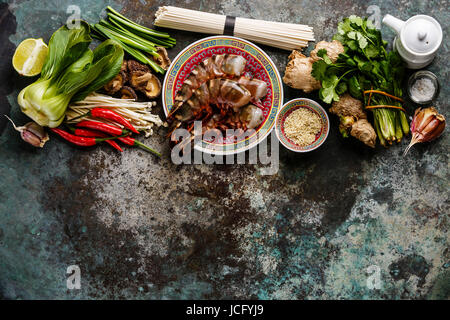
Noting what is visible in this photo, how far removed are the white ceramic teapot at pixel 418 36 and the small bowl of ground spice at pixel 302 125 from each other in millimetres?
774

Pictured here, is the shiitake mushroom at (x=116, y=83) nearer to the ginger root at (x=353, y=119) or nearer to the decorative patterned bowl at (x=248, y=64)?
the decorative patterned bowl at (x=248, y=64)

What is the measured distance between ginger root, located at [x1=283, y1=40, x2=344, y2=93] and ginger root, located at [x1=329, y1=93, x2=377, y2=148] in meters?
0.24

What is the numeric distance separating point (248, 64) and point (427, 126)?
5.05ft

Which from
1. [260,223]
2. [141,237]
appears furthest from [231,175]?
[141,237]

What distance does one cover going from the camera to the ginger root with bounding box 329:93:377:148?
273 cm

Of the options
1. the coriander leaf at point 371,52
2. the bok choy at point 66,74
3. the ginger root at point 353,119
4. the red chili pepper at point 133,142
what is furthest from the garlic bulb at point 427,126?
the bok choy at point 66,74

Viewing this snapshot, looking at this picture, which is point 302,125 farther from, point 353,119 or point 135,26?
point 135,26

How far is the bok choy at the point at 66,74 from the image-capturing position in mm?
2654

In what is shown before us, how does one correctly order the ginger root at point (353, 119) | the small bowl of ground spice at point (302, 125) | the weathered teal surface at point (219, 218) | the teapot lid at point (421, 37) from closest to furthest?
the teapot lid at point (421, 37) < the ginger root at point (353, 119) < the small bowl of ground spice at point (302, 125) < the weathered teal surface at point (219, 218)

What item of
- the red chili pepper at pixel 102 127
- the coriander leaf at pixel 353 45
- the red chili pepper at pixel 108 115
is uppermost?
the coriander leaf at pixel 353 45

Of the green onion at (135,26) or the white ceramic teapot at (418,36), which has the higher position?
the green onion at (135,26)

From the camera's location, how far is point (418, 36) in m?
2.55

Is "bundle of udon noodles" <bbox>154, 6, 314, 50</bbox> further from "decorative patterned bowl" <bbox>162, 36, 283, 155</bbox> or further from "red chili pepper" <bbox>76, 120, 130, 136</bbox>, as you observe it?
"red chili pepper" <bbox>76, 120, 130, 136</bbox>

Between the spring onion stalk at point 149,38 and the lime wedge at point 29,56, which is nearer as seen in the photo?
the lime wedge at point 29,56
